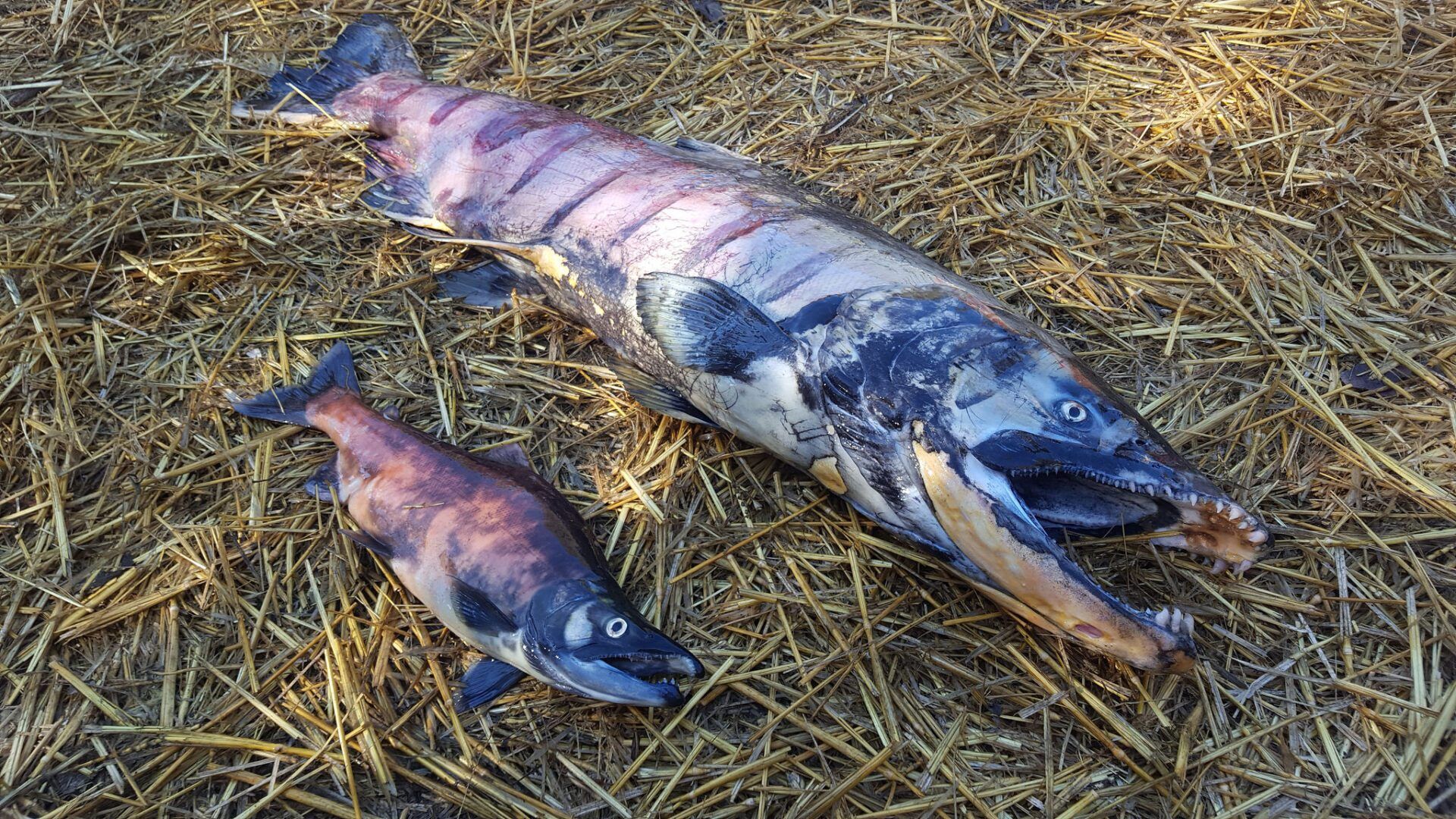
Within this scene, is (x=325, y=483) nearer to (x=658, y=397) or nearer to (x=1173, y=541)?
(x=658, y=397)

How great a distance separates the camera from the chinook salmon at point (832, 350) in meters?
2.39

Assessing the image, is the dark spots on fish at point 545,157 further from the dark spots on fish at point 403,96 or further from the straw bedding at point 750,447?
the dark spots on fish at point 403,96

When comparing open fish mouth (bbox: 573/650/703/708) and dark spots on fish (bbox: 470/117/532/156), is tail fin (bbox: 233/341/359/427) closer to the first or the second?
dark spots on fish (bbox: 470/117/532/156)

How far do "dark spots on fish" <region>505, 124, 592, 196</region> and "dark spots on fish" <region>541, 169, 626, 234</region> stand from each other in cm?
23

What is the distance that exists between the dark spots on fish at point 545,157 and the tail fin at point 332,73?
1114mm

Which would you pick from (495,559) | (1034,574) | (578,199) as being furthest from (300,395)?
(1034,574)

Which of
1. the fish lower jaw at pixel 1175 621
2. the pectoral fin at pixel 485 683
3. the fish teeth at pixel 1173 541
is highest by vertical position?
the fish lower jaw at pixel 1175 621

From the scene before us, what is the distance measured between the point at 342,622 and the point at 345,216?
74.3 inches

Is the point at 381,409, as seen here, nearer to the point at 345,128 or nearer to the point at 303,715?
the point at 303,715

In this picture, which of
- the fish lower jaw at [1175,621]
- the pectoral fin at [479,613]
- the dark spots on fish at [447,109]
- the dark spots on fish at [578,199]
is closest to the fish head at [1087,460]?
the fish lower jaw at [1175,621]

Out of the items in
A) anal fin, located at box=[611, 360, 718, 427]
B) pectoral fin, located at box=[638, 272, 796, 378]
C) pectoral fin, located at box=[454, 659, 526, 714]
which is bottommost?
pectoral fin, located at box=[454, 659, 526, 714]

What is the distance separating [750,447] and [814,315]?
23.0 inches

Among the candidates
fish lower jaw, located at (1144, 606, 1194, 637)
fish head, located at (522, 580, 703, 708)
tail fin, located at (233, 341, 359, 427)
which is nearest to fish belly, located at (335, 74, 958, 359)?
tail fin, located at (233, 341, 359, 427)

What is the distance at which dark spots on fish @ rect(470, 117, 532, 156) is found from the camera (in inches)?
142
